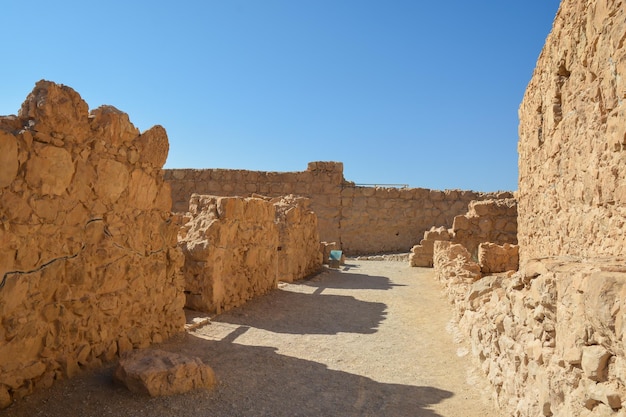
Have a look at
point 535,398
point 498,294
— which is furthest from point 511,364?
point 498,294

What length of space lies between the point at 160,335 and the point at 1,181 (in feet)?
7.91

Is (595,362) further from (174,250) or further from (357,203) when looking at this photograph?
(357,203)

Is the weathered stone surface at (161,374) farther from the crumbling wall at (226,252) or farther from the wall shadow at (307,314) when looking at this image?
the crumbling wall at (226,252)

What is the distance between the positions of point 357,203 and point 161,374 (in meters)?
14.4

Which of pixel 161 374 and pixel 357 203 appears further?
pixel 357 203

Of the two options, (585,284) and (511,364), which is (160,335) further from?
(585,284)

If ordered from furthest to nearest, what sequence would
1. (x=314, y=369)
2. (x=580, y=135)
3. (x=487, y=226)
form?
(x=487, y=226), (x=580, y=135), (x=314, y=369)

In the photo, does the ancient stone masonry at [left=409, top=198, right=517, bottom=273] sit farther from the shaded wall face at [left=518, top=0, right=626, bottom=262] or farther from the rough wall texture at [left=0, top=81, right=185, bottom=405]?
the rough wall texture at [left=0, top=81, right=185, bottom=405]

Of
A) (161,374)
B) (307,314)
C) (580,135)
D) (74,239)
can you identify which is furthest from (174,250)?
(580,135)

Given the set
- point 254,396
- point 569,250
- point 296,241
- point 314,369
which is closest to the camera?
point 254,396

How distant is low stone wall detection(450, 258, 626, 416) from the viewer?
193 centimetres

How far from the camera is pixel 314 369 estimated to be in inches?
183

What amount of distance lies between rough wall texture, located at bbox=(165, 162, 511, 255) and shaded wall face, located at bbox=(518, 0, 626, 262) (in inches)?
394

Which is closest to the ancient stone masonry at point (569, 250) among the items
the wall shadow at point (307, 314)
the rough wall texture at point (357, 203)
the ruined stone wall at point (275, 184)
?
the wall shadow at point (307, 314)
